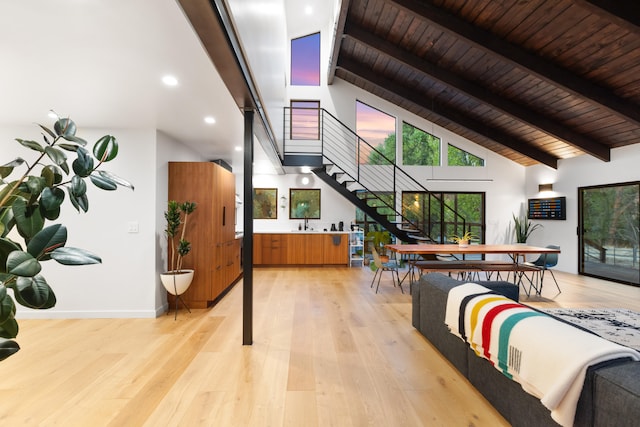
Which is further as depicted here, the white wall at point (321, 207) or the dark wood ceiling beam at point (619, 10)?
the white wall at point (321, 207)

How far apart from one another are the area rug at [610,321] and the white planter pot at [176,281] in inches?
181

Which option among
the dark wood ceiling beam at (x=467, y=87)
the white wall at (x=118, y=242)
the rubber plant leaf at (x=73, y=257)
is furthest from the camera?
the dark wood ceiling beam at (x=467, y=87)

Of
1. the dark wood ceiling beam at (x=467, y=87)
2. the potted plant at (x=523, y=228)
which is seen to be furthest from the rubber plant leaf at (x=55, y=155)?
the potted plant at (x=523, y=228)

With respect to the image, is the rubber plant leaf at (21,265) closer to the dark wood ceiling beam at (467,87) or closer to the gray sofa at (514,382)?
the gray sofa at (514,382)

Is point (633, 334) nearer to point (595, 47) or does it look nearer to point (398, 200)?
point (595, 47)

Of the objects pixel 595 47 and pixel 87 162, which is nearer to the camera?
pixel 87 162

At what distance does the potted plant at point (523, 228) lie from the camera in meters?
8.05

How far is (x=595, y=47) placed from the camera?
4.27m

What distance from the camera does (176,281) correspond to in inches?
157

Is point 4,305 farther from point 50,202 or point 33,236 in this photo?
point 50,202

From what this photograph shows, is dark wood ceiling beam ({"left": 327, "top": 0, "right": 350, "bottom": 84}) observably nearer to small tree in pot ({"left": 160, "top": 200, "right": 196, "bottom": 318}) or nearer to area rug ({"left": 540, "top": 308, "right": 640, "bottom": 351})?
small tree in pot ({"left": 160, "top": 200, "right": 196, "bottom": 318})

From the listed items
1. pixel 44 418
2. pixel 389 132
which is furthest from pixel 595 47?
pixel 44 418

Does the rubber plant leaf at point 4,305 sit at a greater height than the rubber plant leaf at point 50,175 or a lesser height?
lesser

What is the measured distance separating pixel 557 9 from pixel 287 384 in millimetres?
5191
